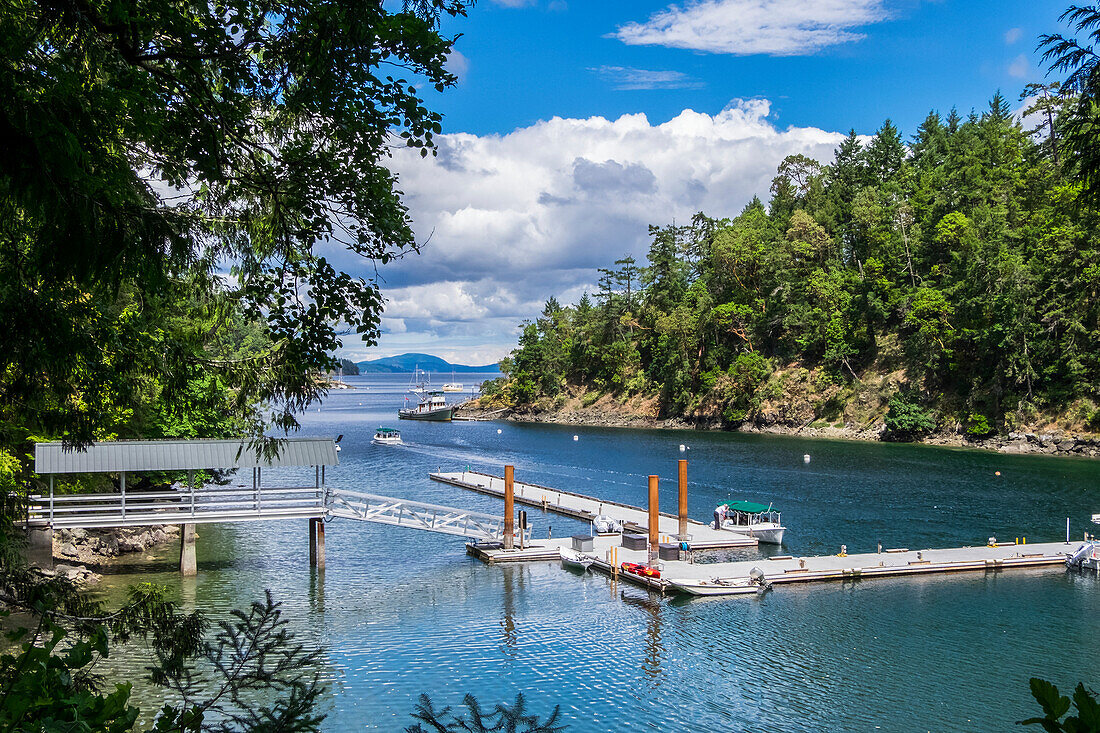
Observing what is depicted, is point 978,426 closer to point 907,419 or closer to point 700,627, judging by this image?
point 907,419

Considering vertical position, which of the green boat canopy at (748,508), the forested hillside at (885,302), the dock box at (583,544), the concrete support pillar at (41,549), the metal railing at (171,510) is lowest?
the dock box at (583,544)

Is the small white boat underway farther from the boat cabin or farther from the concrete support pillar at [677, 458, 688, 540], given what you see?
the concrete support pillar at [677, 458, 688, 540]

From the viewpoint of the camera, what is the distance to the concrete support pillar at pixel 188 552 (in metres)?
27.4

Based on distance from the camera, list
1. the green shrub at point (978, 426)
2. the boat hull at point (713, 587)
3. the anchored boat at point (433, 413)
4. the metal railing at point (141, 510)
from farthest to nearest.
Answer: the anchored boat at point (433, 413) < the green shrub at point (978, 426) < the boat hull at point (713, 587) < the metal railing at point (141, 510)

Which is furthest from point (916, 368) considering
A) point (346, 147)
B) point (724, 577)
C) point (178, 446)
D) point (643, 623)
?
point (346, 147)

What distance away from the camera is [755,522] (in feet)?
113

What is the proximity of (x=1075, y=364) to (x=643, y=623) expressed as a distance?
161ft

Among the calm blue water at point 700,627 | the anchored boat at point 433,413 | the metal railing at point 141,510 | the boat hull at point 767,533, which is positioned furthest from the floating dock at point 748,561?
the anchored boat at point 433,413

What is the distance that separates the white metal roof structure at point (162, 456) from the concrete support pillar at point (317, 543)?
2692mm

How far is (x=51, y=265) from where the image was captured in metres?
6.25

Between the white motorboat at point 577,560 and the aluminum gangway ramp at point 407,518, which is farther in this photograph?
the aluminum gangway ramp at point 407,518

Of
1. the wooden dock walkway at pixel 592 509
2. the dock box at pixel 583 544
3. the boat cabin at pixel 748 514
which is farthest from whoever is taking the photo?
the boat cabin at pixel 748 514

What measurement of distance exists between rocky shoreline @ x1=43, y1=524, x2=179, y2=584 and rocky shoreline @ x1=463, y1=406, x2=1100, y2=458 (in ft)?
190

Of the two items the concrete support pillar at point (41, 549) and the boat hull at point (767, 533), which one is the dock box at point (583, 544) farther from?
the concrete support pillar at point (41, 549)
